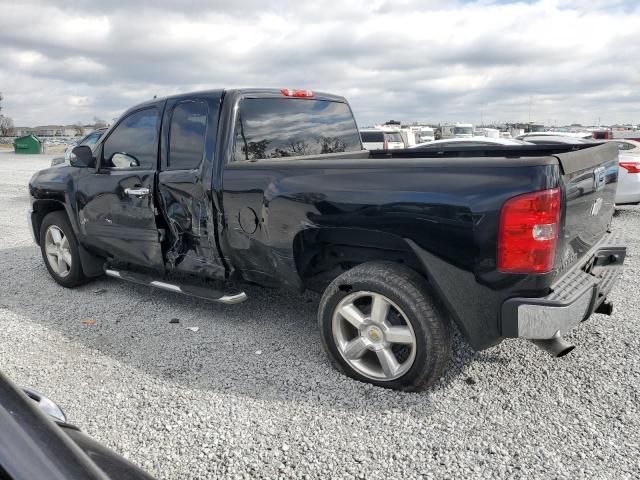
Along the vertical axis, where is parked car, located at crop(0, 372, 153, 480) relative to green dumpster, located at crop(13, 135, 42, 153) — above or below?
below

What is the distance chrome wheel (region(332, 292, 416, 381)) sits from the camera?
3.16 metres

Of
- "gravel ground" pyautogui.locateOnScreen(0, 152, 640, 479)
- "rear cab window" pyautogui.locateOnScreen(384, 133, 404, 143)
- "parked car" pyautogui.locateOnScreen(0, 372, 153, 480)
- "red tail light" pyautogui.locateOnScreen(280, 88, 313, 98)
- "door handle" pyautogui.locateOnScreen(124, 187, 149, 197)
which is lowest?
"gravel ground" pyautogui.locateOnScreen(0, 152, 640, 479)

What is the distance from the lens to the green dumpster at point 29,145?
38844 mm

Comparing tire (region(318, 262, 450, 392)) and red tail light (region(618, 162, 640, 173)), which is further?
red tail light (region(618, 162, 640, 173))

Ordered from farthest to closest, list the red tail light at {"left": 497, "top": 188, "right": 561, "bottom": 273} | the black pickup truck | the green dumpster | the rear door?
the green dumpster
the rear door
the black pickup truck
the red tail light at {"left": 497, "top": 188, "right": 561, "bottom": 273}

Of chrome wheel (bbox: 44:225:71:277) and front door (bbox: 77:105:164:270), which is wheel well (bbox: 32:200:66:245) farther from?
front door (bbox: 77:105:164:270)

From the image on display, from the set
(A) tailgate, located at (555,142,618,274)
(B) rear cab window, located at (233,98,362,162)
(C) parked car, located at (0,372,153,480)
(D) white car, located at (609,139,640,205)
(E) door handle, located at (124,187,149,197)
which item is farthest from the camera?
(D) white car, located at (609,139,640,205)

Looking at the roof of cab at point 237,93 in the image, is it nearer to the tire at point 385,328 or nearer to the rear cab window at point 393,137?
the tire at point 385,328

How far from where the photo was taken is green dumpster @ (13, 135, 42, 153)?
127ft

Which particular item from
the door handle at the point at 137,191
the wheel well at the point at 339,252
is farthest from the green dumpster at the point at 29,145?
the wheel well at the point at 339,252

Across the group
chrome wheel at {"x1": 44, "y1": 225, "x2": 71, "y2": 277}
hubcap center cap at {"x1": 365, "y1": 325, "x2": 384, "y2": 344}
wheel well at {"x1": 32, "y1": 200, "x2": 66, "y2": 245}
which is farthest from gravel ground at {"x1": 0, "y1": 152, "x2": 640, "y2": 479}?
wheel well at {"x1": 32, "y1": 200, "x2": 66, "y2": 245}

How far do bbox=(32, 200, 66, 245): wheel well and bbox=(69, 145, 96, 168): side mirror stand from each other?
0.74 m

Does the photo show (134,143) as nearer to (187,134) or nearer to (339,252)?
(187,134)

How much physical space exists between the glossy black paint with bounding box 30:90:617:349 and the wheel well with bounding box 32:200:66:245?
1.76 ft
